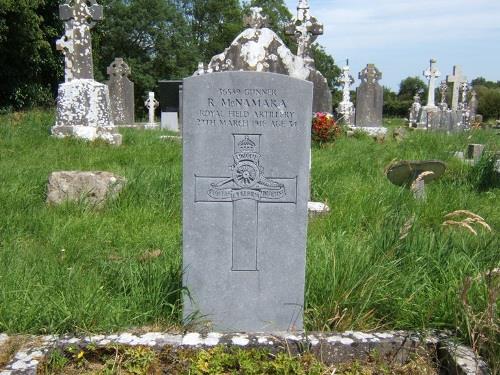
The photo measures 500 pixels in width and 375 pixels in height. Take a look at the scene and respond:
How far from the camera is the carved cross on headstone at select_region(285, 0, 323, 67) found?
962cm

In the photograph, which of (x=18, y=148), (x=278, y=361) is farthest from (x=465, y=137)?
(x=278, y=361)

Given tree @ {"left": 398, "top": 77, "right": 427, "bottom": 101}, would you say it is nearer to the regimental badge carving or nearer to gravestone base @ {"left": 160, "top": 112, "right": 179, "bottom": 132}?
gravestone base @ {"left": 160, "top": 112, "right": 179, "bottom": 132}

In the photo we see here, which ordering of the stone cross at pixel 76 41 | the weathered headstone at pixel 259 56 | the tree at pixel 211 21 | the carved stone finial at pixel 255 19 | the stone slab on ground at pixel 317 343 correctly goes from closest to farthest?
the stone slab on ground at pixel 317 343 < the weathered headstone at pixel 259 56 < the carved stone finial at pixel 255 19 < the stone cross at pixel 76 41 < the tree at pixel 211 21

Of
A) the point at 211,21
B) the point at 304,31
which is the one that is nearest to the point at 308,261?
the point at 304,31

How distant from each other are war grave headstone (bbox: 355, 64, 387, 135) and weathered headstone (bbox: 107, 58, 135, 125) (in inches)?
304

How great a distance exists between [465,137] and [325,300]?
28.5 feet

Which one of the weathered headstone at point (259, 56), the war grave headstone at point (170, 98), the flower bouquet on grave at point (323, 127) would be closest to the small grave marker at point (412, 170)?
the weathered headstone at point (259, 56)

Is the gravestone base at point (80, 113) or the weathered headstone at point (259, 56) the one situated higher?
the weathered headstone at point (259, 56)

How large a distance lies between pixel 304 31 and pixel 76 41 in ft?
14.1

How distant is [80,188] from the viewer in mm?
4812

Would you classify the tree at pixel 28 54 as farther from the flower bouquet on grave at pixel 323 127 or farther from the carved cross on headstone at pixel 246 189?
the carved cross on headstone at pixel 246 189

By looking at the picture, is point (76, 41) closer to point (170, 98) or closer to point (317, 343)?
point (317, 343)

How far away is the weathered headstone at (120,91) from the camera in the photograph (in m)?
16.5

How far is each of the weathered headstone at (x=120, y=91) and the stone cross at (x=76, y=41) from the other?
7556mm
